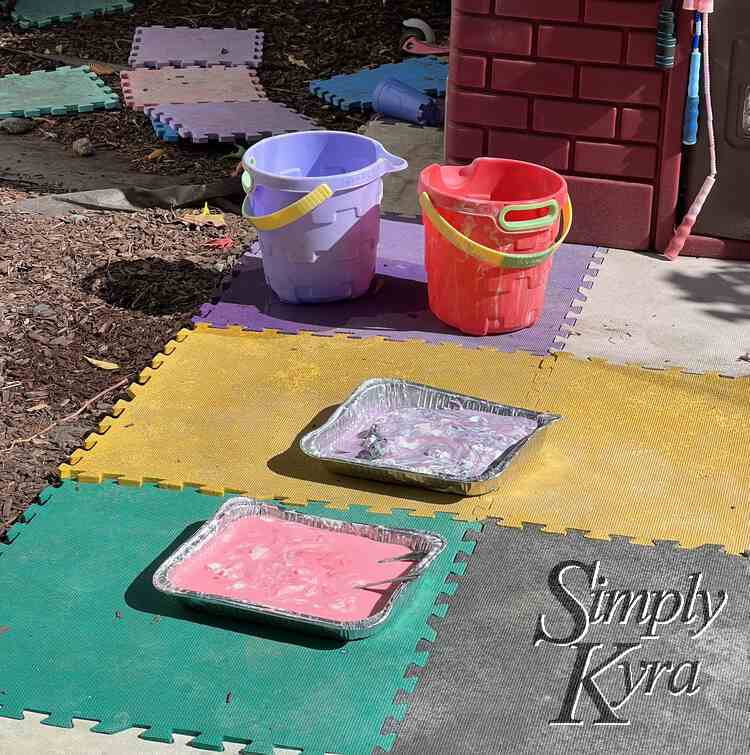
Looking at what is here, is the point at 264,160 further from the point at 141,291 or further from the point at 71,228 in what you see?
the point at 71,228

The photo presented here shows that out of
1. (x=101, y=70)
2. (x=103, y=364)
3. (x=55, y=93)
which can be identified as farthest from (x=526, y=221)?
(x=101, y=70)

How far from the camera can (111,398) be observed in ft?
15.2

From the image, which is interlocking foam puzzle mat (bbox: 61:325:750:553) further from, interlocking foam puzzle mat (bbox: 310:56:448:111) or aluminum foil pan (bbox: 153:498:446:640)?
interlocking foam puzzle mat (bbox: 310:56:448:111)

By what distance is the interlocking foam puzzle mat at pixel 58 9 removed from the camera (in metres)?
9.32

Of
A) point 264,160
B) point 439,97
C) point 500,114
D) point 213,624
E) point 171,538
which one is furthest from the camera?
point 439,97

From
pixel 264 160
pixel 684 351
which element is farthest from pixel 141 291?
pixel 684 351

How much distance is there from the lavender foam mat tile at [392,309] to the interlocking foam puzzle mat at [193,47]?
308 cm

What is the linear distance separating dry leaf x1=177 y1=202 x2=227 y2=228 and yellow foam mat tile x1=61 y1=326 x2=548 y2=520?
1.10m

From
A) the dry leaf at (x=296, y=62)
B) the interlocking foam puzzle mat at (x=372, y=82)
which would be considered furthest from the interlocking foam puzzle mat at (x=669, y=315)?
the dry leaf at (x=296, y=62)

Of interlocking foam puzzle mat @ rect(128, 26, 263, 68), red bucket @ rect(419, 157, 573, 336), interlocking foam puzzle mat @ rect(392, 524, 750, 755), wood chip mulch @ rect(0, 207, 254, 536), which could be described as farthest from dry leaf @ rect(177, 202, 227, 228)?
interlocking foam puzzle mat @ rect(392, 524, 750, 755)

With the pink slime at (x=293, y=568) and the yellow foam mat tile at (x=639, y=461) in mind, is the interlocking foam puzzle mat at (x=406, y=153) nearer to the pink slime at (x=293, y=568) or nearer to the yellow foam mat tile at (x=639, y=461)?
the yellow foam mat tile at (x=639, y=461)

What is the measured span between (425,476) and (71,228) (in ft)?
9.11

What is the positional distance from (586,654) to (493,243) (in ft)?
6.18

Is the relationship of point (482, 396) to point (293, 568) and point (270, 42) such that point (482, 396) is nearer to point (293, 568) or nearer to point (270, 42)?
point (293, 568)
